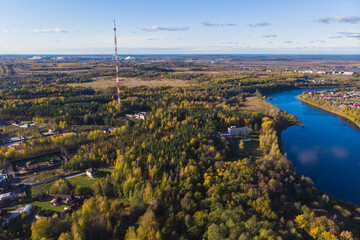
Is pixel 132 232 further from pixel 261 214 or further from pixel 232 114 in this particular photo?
pixel 232 114

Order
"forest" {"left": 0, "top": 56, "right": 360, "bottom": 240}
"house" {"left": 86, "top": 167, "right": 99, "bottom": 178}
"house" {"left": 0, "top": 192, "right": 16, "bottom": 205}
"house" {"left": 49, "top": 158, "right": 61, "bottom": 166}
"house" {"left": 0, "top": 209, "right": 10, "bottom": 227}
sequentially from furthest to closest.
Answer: "house" {"left": 49, "top": 158, "right": 61, "bottom": 166} → "house" {"left": 86, "top": 167, "right": 99, "bottom": 178} → "house" {"left": 0, "top": 192, "right": 16, "bottom": 205} → "house" {"left": 0, "top": 209, "right": 10, "bottom": 227} → "forest" {"left": 0, "top": 56, "right": 360, "bottom": 240}

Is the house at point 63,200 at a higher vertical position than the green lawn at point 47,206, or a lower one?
higher

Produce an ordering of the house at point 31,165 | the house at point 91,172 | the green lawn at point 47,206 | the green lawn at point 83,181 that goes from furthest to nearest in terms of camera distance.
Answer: the house at point 31,165, the house at point 91,172, the green lawn at point 83,181, the green lawn at point 47,206

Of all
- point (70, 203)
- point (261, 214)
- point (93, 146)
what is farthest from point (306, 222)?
point (93, 146)

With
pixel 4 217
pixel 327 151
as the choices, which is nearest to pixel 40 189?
pixel 4 217

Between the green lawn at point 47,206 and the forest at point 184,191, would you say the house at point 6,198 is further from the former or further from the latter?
the forest at point 184,191

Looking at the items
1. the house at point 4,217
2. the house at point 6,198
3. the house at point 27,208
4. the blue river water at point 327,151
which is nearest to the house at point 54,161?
the house at point 6,198

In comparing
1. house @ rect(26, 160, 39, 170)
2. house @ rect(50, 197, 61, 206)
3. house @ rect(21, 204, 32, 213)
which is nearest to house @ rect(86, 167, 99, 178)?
house @ rect(50, 197, 61, 206)

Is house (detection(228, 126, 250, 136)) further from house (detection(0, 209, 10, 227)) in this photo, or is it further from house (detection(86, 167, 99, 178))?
house (detection(0, 209, 10, 227))
